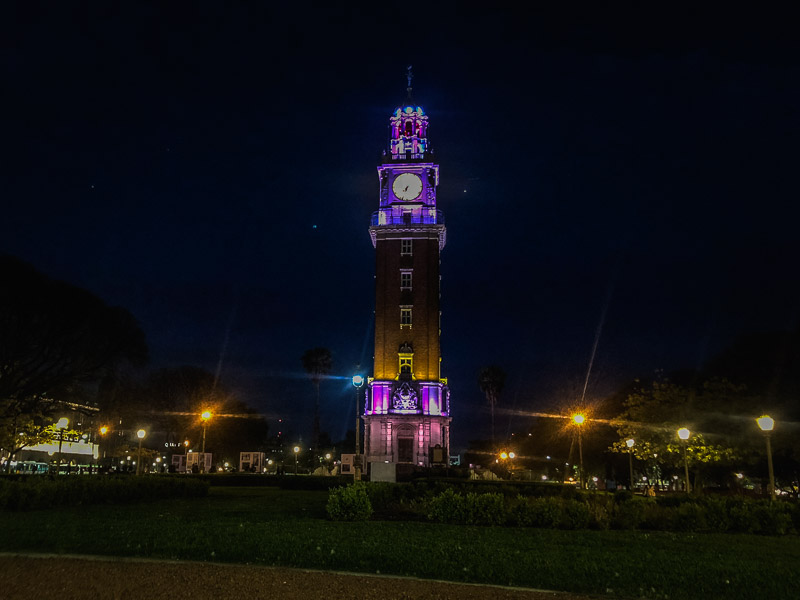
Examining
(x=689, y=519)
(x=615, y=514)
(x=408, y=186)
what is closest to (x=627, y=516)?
(x=615, y=514)

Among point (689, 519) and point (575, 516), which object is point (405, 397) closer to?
point (689, 519)

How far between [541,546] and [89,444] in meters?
101

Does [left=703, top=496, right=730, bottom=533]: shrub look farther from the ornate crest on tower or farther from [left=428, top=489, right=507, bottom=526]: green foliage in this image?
the ornate crest on tower

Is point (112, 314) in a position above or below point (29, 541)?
above

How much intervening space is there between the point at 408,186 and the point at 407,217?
361 cm

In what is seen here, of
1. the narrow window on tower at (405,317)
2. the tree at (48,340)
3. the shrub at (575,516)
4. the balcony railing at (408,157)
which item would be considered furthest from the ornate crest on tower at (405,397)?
the shrub at (575,516)

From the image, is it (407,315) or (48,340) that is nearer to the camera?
(48,340)

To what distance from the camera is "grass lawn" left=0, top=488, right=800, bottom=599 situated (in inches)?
400

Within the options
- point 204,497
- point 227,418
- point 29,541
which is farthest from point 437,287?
point 29,541

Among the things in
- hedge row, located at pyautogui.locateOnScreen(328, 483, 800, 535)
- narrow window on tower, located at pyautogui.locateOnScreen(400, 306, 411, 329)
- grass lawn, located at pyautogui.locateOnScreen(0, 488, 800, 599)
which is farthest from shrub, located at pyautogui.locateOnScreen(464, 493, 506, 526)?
narrow window on tower, located at pyautogui.locateOnScreen(400, 306, 411, 329)

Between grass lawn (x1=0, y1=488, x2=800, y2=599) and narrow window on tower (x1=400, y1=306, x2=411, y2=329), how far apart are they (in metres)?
53.1

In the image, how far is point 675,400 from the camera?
43531mm

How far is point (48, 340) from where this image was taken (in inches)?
1597

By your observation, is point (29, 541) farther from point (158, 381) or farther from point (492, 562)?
point (158, 381)
